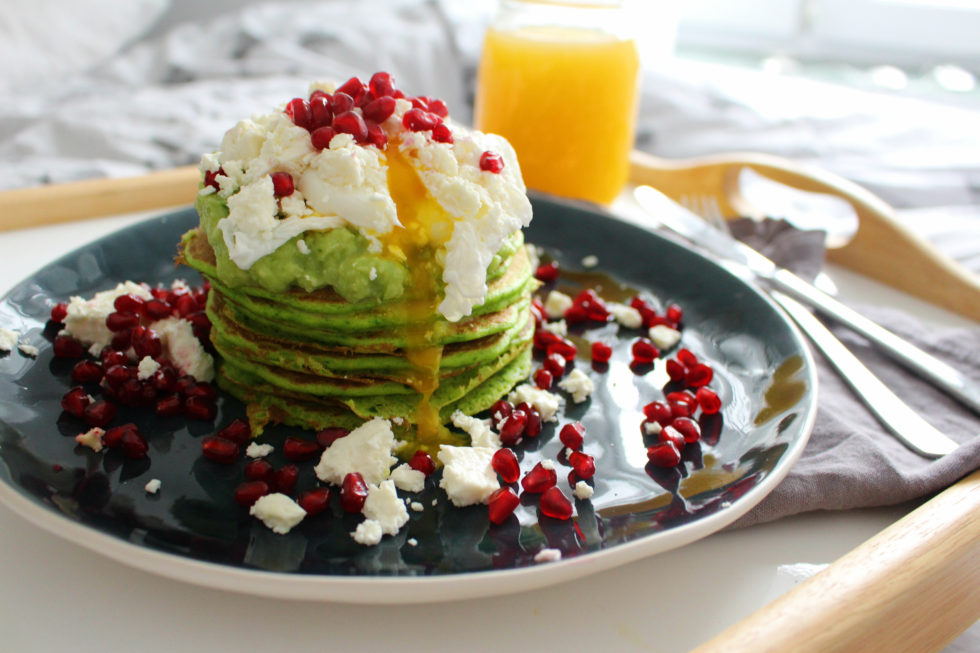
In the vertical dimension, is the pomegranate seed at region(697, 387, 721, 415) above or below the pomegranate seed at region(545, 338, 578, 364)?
above

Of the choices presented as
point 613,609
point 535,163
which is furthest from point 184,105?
point 613,609

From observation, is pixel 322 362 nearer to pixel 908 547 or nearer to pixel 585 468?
pixel 585 468

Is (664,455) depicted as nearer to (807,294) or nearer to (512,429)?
(512,429)

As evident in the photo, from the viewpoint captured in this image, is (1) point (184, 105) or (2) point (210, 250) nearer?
(2) point (210, 250)

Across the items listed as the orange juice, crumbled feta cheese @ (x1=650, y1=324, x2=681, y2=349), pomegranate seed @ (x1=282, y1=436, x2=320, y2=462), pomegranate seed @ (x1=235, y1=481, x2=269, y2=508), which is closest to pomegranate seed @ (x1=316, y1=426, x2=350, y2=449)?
pomegranate seed @ (x1=282, y1=436, x2=320, y2=462)

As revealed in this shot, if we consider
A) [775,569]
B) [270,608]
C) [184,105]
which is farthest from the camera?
[184,105]

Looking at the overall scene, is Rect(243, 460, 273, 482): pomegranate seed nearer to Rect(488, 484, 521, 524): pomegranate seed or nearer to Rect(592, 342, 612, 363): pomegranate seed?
Rect(488, 484, 521, 524): pomegranate seed

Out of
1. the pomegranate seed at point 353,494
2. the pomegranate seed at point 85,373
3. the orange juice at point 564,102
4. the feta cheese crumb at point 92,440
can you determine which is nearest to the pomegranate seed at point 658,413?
the pomegranate seed at point 353,494
